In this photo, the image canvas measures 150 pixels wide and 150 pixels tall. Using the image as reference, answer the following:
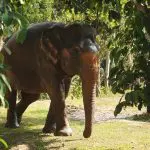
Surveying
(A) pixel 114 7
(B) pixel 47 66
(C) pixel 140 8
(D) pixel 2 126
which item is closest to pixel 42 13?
(D) pixel 2 126

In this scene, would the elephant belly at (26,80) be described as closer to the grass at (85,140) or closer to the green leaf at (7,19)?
the grass at (85,140)

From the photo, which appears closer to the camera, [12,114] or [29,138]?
[29,138]

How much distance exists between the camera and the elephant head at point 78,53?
6.72 m

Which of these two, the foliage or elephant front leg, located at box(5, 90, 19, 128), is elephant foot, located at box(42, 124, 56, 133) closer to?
elephant front leg, located at box(5, 90, 19, 128)

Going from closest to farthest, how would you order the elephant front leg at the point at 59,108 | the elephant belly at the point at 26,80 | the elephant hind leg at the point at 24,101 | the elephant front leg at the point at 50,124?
the elephant front leg at the point at 59,108
the elephant front leg at the point at 50,124
the elephant belly at the point at 26,80
the elephant hind leg at the point at 24,101

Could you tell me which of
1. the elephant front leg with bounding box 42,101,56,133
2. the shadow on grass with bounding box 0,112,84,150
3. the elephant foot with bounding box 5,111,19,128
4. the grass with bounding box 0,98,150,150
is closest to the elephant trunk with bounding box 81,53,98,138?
the grass with bounding box 0,98,150,150

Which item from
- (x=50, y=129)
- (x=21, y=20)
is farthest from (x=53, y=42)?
(x=21, y=20)

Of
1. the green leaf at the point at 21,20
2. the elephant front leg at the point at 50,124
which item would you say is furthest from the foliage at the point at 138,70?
the elephant front leg at the point at 50,124

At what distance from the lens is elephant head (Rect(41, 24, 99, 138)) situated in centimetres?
672

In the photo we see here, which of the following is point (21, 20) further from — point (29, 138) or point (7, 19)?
point (29, 138)

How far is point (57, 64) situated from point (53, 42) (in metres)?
0.36

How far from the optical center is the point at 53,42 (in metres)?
7.50

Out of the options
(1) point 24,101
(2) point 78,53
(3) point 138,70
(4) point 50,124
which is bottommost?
(4) point 50,124

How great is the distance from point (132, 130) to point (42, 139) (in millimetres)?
1842
